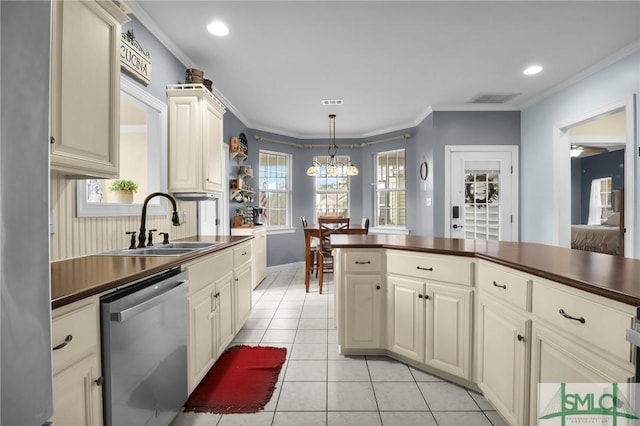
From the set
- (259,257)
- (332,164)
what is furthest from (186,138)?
(332,164)

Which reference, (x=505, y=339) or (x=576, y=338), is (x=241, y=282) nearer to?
(x=505, y=339)

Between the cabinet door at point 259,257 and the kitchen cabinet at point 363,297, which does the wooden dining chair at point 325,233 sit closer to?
the cabinet door at point 259,257

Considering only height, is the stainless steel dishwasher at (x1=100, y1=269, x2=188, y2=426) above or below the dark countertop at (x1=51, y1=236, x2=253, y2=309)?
below

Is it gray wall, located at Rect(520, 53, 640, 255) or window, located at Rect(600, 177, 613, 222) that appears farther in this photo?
window, located at Rect(600, 177, 613, 222)

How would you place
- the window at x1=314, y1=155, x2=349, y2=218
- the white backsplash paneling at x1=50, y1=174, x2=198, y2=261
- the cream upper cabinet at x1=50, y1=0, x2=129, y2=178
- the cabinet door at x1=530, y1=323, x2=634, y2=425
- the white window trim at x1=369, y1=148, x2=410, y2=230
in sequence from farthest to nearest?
the window at x1=314, y1=155, x2=349, y2=218
the white window trim at x1=369, y1=148, x2=410, y2=230
the white backsplash paneling at x1=50, y1=174, x2=198, y2=261
the cream upper cabinet at x1=50, y1=0, x2=129, y2=178
the cabinet door at x1=530, y1=323, x2=634, y2=425

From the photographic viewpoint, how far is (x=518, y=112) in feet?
14.8

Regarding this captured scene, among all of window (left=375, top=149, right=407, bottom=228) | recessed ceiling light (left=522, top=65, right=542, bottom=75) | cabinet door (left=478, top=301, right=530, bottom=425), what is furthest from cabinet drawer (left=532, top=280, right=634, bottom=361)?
window (left=375, top=149, right=407, bottom=228)

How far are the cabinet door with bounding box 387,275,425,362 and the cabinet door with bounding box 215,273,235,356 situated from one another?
4.03ft

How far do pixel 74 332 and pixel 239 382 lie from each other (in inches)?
53.1

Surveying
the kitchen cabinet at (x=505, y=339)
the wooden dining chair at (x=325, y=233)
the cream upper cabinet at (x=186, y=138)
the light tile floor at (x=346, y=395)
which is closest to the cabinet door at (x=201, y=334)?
the light tile floor at (x=346, y=395)

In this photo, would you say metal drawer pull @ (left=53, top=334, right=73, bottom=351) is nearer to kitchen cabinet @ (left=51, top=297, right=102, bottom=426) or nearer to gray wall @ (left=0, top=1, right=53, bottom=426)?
kitchen cabinet @ (left=51, top=297, right=102, bottom=426)

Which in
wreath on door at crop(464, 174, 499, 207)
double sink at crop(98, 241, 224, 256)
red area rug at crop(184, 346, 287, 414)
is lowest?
red area rug at crop(184, 346, 287, 414)

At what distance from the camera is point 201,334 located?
6.31 feet

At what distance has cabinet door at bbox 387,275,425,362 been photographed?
6.92 feet
